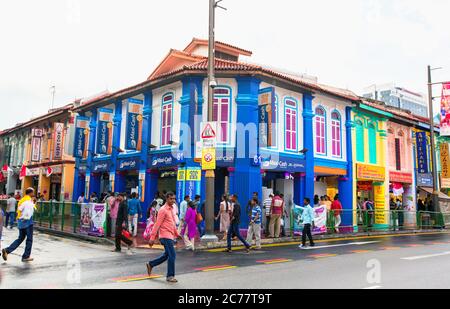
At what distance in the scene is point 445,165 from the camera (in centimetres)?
2959

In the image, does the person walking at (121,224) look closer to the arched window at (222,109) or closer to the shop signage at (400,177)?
the arched window at (222,109)

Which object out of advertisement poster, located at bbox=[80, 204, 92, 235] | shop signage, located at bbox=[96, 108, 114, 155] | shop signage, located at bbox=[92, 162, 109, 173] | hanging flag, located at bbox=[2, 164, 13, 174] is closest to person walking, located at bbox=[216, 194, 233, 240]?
advertisement poster, located at bbox=[80, 204, 92, 235]

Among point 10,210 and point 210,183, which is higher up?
point 210,183

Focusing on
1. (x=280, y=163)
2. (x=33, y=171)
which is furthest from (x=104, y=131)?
(x=33, y=171)

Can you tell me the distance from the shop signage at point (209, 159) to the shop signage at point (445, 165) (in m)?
22.9

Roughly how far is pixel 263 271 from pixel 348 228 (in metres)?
10.4

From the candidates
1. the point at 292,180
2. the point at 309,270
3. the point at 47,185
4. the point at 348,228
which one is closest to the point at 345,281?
the point at 309,270

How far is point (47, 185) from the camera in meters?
30.9

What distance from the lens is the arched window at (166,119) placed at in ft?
63.2

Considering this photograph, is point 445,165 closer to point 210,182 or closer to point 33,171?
point 210,182

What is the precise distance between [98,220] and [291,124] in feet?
33.9

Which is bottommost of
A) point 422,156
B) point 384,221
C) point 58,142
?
point 384,221
